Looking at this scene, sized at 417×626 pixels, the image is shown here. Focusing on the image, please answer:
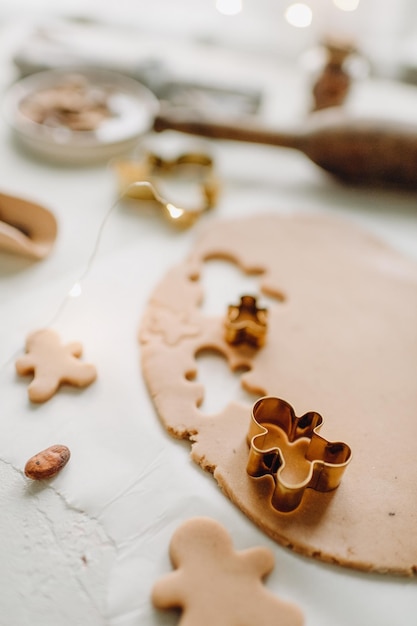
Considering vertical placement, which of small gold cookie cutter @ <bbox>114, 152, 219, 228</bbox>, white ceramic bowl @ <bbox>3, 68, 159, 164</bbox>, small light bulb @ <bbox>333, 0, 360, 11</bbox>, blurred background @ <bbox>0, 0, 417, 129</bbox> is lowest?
small gold cookie cutter @ <bbox>114, 152, 219, 228</bbox>

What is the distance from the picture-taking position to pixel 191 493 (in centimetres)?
79

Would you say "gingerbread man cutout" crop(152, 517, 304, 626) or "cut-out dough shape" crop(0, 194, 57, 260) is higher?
"cut-out dough shape" crop(0, 194, 57, 260)

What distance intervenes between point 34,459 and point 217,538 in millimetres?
264

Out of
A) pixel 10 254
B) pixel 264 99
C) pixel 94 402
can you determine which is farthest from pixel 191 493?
pixel 264 99

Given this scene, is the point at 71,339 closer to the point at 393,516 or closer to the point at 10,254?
the point at 10,254

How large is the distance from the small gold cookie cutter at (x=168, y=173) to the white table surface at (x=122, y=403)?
34mm

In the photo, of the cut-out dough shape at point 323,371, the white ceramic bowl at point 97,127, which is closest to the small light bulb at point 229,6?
the white ceramic bowl at point 97,127

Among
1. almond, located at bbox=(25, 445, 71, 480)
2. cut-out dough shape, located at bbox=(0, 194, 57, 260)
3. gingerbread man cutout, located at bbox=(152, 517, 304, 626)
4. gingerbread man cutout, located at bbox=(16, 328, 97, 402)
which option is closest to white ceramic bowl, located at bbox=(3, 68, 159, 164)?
cut-out dough shape, located at bbox=(0, 194, 57, 260)

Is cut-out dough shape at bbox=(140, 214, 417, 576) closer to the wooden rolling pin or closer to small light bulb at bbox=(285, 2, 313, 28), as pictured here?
the wooden rolling pin

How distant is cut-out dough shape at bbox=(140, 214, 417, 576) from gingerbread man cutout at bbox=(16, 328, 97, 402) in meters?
0.10

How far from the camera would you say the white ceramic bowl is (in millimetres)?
1347

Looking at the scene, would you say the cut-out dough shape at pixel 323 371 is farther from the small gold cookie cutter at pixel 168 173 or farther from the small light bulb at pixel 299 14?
the small light bulb at pixel 299 14

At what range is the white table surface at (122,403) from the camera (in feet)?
2.31

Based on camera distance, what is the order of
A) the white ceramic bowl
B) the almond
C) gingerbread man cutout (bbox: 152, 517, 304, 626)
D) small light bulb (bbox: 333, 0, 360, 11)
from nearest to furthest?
gingerbread man cutout (bbox: 152, 517, 304, 626) < the almond < the white ceramic bowl < small light bulb (bbox: 333, 0, 360, 11)
